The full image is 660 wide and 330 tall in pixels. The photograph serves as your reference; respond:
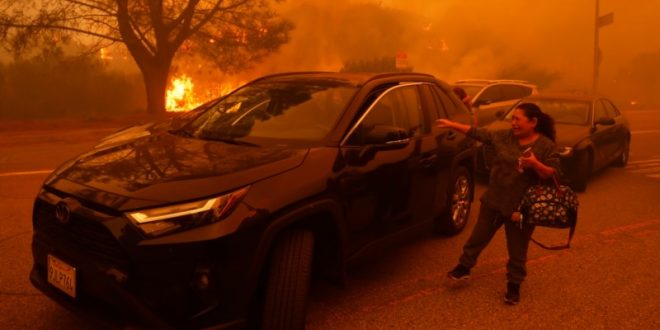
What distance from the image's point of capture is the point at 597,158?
7.52 meters

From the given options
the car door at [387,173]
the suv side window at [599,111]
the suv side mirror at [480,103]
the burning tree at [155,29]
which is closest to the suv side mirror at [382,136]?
the car door at [387,173]

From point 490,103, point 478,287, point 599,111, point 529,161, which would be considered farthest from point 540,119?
point 490,103

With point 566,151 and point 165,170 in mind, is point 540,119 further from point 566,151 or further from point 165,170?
point 566,151

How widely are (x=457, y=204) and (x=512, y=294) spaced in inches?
56.5

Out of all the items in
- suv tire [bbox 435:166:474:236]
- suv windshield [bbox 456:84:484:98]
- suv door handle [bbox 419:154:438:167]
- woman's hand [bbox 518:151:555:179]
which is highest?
suv windshield [bbox 456:84:484:98]

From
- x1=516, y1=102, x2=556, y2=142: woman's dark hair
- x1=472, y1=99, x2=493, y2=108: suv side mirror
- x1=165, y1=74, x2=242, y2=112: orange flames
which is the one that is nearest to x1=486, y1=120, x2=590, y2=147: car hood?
x1=472, y1=99, x2=493, y2=108: suv side mirror

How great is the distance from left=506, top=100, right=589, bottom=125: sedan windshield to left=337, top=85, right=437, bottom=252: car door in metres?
4.46

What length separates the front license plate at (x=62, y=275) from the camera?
2533 mm

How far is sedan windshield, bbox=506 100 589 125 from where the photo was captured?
778cm

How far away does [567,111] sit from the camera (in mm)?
8062

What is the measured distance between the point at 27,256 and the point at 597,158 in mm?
7101

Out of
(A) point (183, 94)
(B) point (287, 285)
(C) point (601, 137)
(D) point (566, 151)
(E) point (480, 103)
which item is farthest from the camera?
(A) point (183, 94)

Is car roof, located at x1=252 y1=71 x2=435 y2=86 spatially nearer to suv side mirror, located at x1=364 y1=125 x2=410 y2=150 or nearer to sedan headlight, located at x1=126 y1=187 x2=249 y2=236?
suv side mirror, located at x1=364 y1=125 x2=410 y2=150

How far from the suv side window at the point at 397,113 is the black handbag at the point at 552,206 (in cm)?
102
